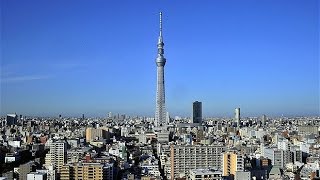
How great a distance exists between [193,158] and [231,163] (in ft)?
2.99

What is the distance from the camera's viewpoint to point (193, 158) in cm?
737

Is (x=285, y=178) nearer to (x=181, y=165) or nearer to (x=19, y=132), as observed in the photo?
(x=181, y=165)

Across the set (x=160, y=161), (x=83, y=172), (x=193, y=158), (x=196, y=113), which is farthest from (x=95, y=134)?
(x=196, y=113)

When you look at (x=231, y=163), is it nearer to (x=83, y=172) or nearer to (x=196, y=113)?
(x=83, y=172)

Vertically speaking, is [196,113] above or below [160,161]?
above

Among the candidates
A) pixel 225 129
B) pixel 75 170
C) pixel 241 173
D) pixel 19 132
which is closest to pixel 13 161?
pixel 75 170

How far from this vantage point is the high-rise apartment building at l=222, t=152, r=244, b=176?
648cm

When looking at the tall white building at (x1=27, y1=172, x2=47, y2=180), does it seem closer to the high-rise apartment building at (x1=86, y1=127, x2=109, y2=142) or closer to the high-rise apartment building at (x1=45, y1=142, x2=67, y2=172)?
the high-rise apartment building at (x1=45, y1=142, x2=67, y2=172)

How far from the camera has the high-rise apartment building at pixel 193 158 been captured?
7.29 metres

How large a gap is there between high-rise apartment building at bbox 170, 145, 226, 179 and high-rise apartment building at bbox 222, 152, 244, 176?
0.60 m

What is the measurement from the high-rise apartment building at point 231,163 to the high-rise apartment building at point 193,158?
0.60 metres

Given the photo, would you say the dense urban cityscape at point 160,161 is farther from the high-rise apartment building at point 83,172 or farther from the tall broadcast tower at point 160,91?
the tall broadcast tower at point 160,91

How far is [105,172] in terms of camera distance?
247 inches

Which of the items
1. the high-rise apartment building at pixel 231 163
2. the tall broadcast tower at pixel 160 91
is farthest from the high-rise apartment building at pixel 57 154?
the tall broadcast tower at pixel 160 91
